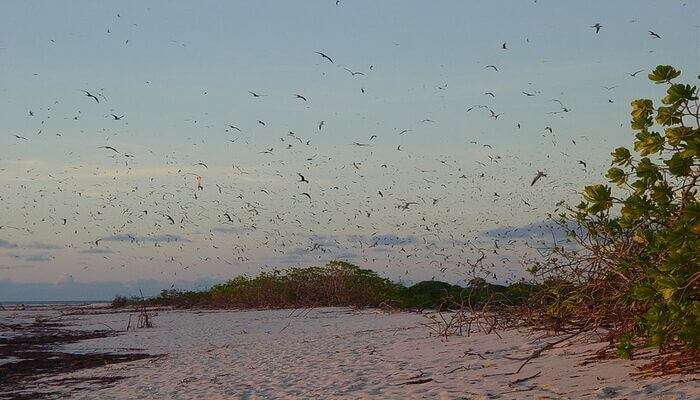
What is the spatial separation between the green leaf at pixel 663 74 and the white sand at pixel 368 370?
8.68 feet

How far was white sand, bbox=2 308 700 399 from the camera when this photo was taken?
764cm

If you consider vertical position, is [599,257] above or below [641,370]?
above

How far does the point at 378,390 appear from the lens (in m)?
8.96

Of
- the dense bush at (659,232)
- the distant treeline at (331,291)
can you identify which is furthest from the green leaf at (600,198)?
the distant treeline at (331,291)

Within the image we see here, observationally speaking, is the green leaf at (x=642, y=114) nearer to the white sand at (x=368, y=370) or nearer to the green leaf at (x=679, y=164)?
the green leaf at (x=679, y=164)

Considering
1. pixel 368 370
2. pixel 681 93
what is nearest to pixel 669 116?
pixel 681 93

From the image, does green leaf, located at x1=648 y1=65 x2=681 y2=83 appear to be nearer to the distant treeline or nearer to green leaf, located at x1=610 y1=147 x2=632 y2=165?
green leaf, located at x1=610 y1=147 x2=632 y2=165

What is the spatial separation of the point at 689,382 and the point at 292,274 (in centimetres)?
2579

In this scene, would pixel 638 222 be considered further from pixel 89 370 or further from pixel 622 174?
pixel 89 370

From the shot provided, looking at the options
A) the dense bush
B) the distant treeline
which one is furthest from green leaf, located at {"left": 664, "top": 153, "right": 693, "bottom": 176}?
the distant treeline

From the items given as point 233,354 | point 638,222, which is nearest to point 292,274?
point 233,354

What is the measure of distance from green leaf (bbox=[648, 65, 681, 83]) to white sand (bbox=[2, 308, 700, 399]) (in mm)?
2645

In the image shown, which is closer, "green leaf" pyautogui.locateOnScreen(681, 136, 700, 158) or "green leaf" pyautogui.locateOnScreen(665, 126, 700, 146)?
"green leaf" pyautogui.locateOnScreen(681, 136, 700, 158)

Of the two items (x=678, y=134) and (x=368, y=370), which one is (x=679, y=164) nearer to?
(x=678, y=134)
